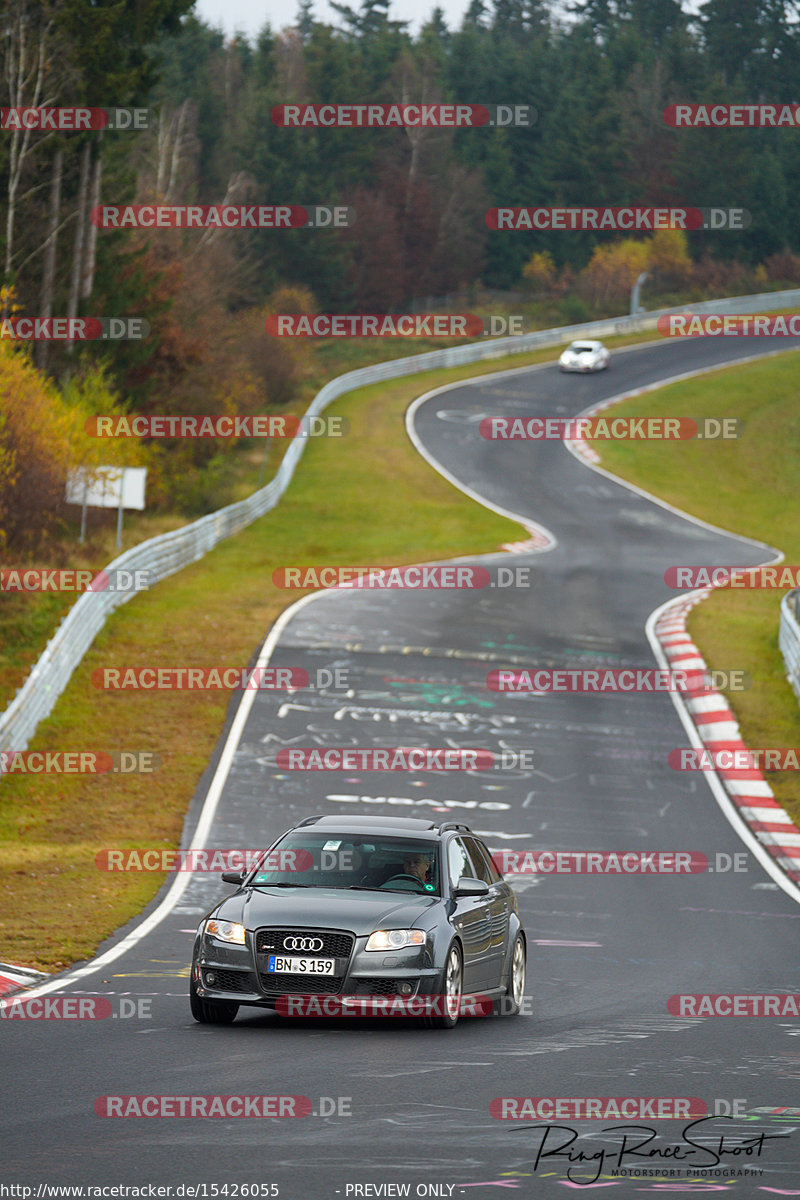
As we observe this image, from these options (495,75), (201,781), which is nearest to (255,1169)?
(201,781)

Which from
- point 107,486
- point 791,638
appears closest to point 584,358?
point 107,486

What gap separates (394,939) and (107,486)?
93.3 ft

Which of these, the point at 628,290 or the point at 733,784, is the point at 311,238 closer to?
the point at 628,290

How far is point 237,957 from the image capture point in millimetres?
9984

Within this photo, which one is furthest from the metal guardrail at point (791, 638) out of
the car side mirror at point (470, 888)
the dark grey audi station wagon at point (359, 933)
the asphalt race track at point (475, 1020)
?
the car side mirror at point (470, 888)

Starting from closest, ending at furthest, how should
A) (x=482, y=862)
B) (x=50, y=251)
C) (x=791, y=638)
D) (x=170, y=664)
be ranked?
(x=482, y=862)
(x=170, y=664)
(x=791, y=638)
(x=50, y=251)

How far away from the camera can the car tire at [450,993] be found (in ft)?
33.7

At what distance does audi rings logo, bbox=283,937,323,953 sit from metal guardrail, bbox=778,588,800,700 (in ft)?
66.8

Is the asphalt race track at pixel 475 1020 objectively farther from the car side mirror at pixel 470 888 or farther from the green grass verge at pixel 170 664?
the car side mirror at pixel 470 888

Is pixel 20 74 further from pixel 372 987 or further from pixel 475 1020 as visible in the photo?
pixel 372 987

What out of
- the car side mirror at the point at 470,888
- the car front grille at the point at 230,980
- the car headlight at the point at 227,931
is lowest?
the car front grille at the point at 230,980

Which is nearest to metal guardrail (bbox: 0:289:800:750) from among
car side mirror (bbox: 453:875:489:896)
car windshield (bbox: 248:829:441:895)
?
car windshield (bbox: 248:829:441:895)

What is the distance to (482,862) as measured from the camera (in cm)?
1207

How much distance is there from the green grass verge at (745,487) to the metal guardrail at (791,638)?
258 mm
